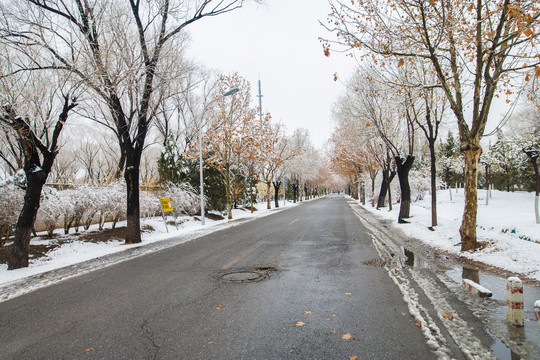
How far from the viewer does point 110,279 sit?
21.0ft

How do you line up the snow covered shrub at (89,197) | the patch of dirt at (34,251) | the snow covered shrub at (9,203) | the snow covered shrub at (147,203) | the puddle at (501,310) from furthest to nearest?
1. the snow covered shrub at (147,203)
2. the snow covered shrub at (89,197)
3. the snow covered shrub at (9,203)
4. the patch of dirt at (34,251)
5. the puddle at (501,310)

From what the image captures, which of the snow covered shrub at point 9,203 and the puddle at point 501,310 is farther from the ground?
the snow covered shrub at point 9,203

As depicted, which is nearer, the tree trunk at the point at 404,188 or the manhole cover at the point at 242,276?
the manhole cover at the point at 242,276

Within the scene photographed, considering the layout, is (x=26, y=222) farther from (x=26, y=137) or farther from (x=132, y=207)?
(x=132, y=207)

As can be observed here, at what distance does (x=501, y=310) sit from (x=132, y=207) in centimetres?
1164

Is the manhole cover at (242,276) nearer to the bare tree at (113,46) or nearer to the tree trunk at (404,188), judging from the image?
the bare tree at (113,46)

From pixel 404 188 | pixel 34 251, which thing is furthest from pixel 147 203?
pixel 404 188

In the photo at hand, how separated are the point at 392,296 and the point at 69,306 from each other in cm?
488

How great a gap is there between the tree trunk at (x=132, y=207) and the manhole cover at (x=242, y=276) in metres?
7.45

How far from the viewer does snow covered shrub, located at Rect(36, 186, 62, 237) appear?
11.0m

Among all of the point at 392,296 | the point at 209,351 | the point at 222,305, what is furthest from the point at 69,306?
the point at 392,296

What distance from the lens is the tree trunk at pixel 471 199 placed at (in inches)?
328

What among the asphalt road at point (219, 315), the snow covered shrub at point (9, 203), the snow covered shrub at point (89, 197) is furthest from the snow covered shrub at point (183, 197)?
the asphalt road at point (219, 315)

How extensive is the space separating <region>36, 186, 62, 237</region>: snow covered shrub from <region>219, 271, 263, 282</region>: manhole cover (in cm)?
836
